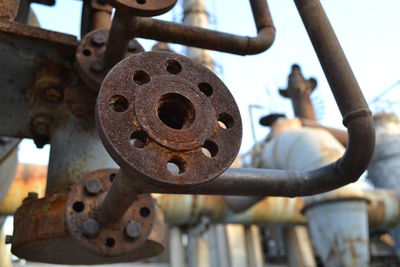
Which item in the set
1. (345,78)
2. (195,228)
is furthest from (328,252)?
(345,78)

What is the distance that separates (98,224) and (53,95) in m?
0.57

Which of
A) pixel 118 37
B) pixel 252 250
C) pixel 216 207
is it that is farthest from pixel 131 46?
pixel 252 250

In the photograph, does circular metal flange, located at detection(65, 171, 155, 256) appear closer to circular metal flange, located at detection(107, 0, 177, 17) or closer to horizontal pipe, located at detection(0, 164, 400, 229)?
circular metal flange, located at detection(107, 0, 177, 17)

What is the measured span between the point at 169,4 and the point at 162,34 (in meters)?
0.14

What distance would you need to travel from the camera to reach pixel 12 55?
51.3 inches

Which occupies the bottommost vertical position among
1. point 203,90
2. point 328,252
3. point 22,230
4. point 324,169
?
point 328,252

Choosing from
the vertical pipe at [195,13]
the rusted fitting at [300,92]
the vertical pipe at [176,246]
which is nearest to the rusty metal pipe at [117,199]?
the vertical pipe at [176,246]

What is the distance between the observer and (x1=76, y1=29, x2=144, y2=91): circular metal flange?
1.28m

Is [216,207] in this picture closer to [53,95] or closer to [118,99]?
[53,95]

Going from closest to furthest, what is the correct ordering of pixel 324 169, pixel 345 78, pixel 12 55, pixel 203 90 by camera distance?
pixel 203 90 → pixel 345 78 → pixel 324 169 → pixel 12 55

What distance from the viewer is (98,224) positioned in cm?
111

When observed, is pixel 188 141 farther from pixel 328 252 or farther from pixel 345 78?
pixel 328 252

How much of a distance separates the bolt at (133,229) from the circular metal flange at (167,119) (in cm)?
50

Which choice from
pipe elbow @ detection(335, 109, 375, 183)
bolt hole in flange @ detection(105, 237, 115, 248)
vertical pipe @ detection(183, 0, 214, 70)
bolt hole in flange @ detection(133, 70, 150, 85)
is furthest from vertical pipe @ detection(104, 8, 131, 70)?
vertical pipe @ detection(183, 0, 214, 70)
